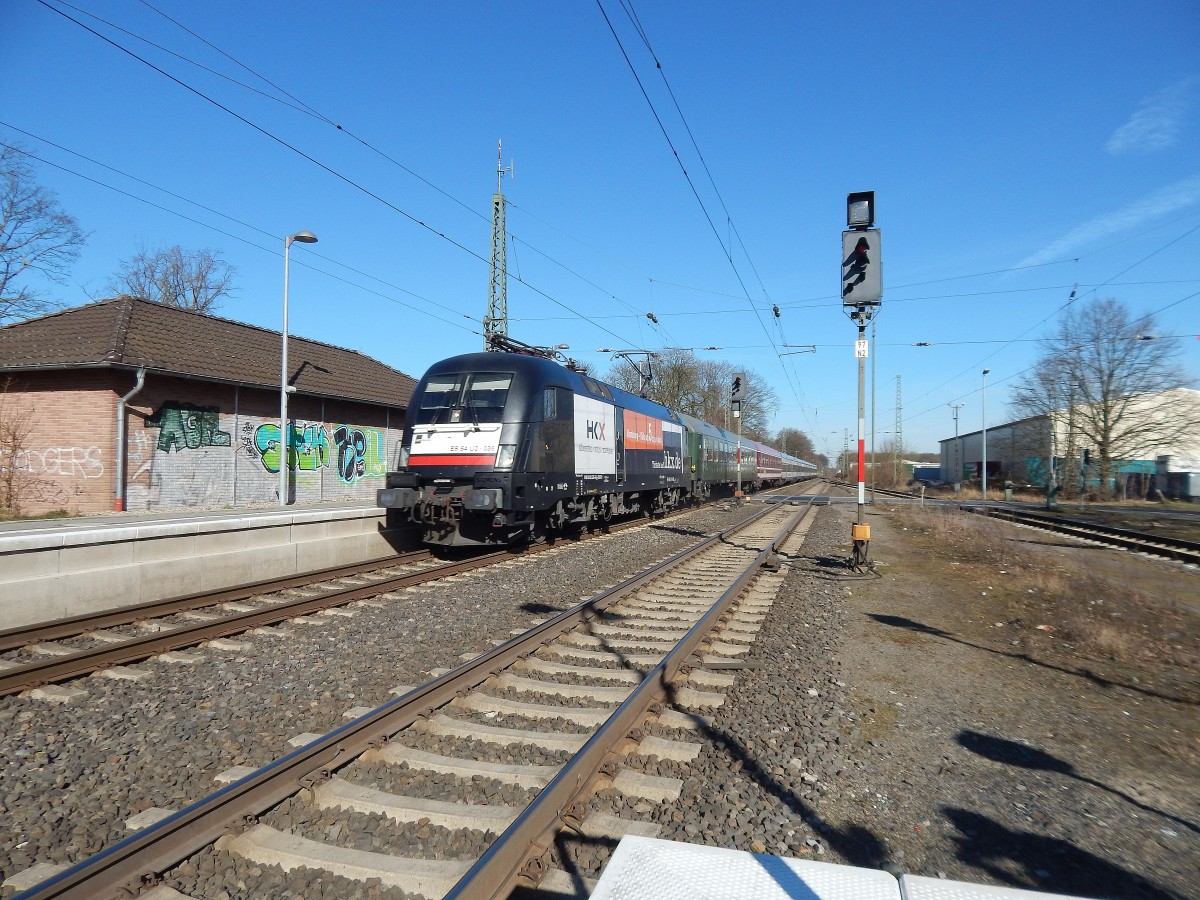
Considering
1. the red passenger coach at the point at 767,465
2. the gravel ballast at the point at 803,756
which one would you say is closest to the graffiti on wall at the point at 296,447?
the gravel ballast at the point at 803,756

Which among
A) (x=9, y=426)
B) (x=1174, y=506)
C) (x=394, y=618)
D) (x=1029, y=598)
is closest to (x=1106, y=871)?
(x=394, y=618)

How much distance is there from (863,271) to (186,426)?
55.2 ft

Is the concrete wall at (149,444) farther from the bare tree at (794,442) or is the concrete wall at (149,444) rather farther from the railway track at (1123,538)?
the bare tree at (794,442)

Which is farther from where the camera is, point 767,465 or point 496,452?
point 767,465

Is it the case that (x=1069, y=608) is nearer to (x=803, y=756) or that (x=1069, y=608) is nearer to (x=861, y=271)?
(x=861, y=271)

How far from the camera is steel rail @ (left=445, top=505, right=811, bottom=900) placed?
2.74 meters

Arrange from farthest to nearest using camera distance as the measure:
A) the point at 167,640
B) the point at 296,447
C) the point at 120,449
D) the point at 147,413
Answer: the point at 296,447, the point at 147,413, the point at 120,449, the point at 167,640

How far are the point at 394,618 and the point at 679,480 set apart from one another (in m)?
16.7

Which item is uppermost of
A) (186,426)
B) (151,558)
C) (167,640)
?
(186,426)

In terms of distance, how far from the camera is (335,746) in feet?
13.2

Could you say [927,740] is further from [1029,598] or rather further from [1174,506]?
[1174,506]

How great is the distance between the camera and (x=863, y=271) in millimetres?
10930

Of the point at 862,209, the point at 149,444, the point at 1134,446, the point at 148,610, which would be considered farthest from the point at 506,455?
the point at 1134,446

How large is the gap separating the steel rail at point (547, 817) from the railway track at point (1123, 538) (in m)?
15.3
